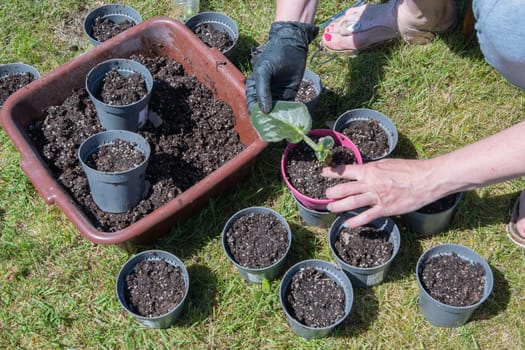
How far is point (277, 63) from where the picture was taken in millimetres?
2506

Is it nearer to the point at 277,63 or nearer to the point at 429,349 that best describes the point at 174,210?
the point at 277,63

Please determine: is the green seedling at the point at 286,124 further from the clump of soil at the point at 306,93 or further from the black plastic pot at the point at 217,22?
the black plastic pot at the point at 217,22

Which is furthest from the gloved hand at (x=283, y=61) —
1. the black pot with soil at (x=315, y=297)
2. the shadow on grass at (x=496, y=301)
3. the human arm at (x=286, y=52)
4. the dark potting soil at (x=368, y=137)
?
the shadow on grass at (x=496, y=301)

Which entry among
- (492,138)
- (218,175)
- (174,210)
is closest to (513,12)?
(492,138)

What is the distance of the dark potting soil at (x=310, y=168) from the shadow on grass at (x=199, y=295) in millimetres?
533

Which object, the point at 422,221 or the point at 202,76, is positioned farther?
the point at 202,76

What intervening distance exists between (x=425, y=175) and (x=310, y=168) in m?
0.59

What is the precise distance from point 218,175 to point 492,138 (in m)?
1.07

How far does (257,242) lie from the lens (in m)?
2.44

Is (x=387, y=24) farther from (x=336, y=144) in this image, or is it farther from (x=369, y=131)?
(x=336, y=144)

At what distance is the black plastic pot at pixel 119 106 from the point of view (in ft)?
8.30

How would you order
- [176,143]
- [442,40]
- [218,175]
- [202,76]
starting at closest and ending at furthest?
[218,175]
[176,143]
[202,76]
[442,40]

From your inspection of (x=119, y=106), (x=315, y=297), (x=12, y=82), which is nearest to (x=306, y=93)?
(x=119, y=106)

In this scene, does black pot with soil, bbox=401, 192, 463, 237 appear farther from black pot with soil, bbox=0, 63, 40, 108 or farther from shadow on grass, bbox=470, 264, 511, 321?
black pot with soil, bbox=0, 63, 40, 108
